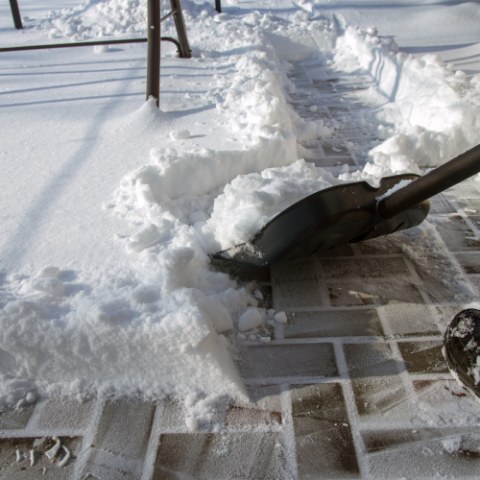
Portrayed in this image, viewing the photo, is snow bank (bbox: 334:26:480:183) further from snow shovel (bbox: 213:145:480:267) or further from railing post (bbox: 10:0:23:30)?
railing post (bbox: 10:0:23:30)

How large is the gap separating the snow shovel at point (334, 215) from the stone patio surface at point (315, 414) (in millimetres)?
181

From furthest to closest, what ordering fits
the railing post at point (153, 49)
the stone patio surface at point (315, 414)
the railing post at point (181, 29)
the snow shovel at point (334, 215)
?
the railing post at point (181, 29) < the railing post at point (153, 49) < the snow shovel at point (334, 215) < the stone patio surface at point (315, 414)

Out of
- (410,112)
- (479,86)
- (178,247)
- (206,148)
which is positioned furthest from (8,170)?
(479,86)

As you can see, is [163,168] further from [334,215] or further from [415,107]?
[415,107]

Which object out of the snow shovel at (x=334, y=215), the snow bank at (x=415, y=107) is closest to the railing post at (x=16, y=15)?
the snow bank at (x=415, y=107)

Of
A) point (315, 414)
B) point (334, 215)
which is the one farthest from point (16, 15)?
point (315, 414)

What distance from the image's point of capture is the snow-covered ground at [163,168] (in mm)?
1631

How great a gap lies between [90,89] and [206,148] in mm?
1477

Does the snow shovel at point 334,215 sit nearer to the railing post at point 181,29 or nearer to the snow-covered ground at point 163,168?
the snow-covered ground at point 163,168

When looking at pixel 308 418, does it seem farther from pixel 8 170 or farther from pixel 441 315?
pixel 8 170

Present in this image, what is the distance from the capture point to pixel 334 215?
1879 mm

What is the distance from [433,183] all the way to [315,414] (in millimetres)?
805

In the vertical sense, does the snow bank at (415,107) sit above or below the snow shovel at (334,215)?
below

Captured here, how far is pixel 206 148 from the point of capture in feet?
8.87
